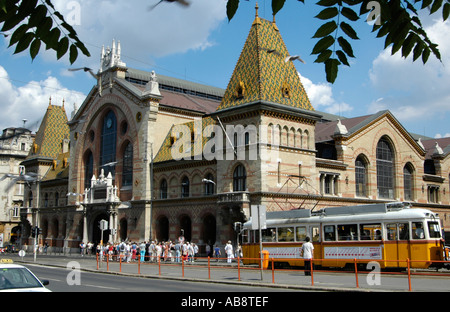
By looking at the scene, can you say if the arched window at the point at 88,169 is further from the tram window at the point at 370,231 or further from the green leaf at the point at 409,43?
the green leaf at the point at 409,43

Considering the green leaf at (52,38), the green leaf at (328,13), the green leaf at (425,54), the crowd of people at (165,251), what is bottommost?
the crowd of people at (165,251)

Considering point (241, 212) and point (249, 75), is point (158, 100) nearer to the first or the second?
point (249, 75)

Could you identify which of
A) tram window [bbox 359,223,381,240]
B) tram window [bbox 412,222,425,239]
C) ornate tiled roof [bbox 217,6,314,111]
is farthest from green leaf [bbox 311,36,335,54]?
ornate tiled roof [bbox 217,6,314,111]

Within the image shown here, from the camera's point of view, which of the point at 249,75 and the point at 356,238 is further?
the point at 249,75

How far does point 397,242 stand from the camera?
81.7 ft

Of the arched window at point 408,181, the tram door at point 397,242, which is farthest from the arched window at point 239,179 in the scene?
the arched window at point 408,181

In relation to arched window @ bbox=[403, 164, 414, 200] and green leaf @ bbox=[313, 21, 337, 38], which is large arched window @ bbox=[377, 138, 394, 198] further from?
green leaf @ bbox=[313, 21, 337, 38]

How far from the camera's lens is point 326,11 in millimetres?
4457

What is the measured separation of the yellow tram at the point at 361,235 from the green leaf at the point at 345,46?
18802 mm

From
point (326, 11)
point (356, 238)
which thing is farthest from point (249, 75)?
point (326, 11)

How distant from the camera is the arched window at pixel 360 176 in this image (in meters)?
48.0

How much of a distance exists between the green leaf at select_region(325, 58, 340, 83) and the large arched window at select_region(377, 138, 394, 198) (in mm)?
46904

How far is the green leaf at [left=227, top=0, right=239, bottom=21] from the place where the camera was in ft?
14.1
